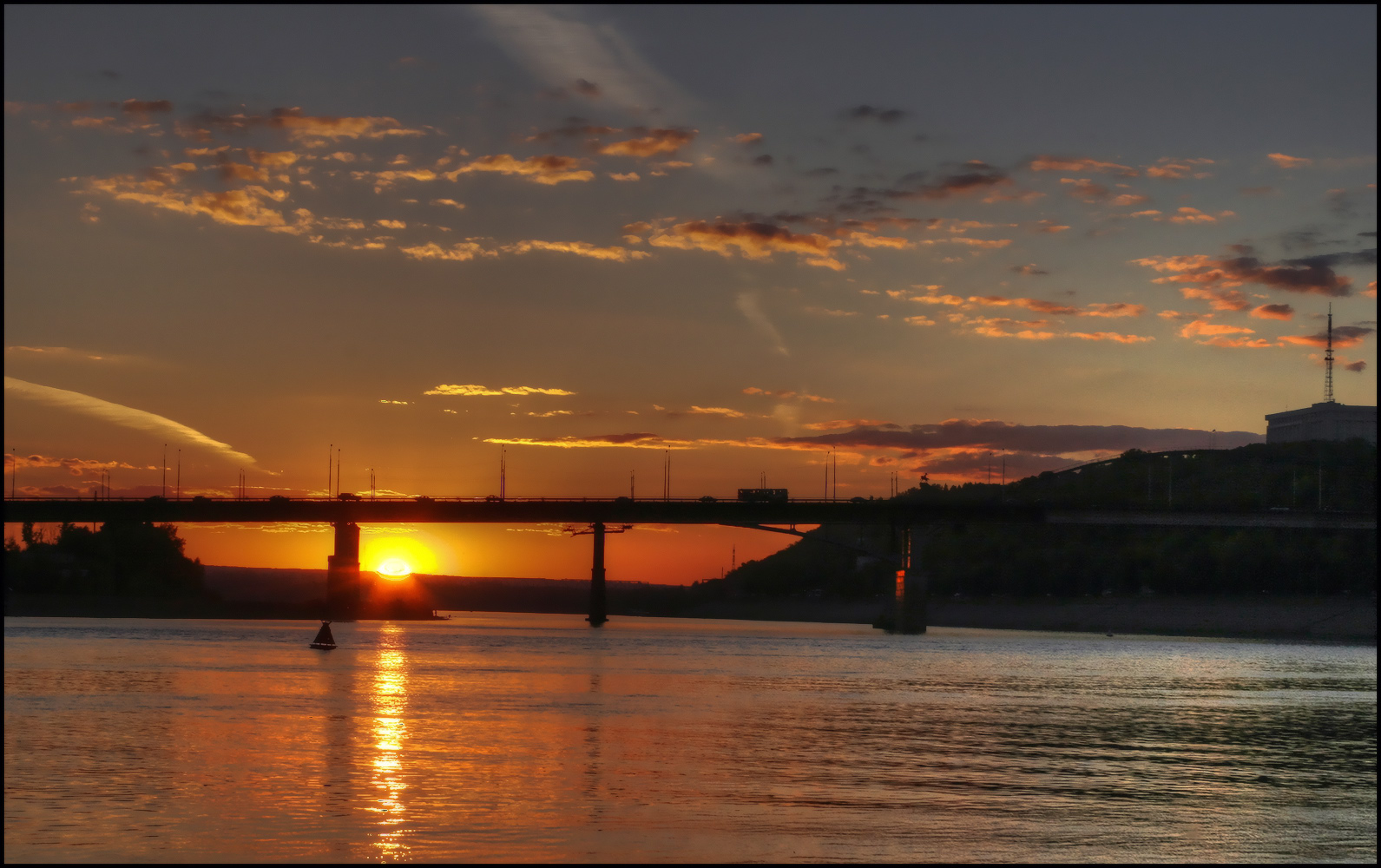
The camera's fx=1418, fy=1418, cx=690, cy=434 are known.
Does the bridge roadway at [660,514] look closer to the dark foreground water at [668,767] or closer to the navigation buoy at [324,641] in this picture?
the navigation buoy at [324,641]

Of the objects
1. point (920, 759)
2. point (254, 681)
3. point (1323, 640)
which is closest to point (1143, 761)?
point (920, 759)

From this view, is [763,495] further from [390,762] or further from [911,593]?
[390,762]

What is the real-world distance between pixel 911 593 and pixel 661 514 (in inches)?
1452

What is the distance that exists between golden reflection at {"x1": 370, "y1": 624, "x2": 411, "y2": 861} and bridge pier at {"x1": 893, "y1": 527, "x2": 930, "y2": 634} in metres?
114

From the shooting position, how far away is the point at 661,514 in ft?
604

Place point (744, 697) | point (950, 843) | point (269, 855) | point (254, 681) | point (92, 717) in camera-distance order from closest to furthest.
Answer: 1. point (269, 855)
2. point (950, 843)
3. point (92, 717)
4. point (744, 697)
5. point (254, 681)

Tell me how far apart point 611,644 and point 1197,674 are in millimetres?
61189

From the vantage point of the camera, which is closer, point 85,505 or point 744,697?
point 744,697

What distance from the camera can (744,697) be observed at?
220 ft

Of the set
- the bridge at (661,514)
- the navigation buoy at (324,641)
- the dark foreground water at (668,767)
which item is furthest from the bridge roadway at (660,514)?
the dark foreground water at (668,767)

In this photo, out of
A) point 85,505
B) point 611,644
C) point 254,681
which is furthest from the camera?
point 85,505

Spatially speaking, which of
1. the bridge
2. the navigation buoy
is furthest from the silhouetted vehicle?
the navigation buoy

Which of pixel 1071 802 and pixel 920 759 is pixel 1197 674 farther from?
pixel 1071 802

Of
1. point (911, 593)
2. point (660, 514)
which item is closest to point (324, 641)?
point (660, 514)
